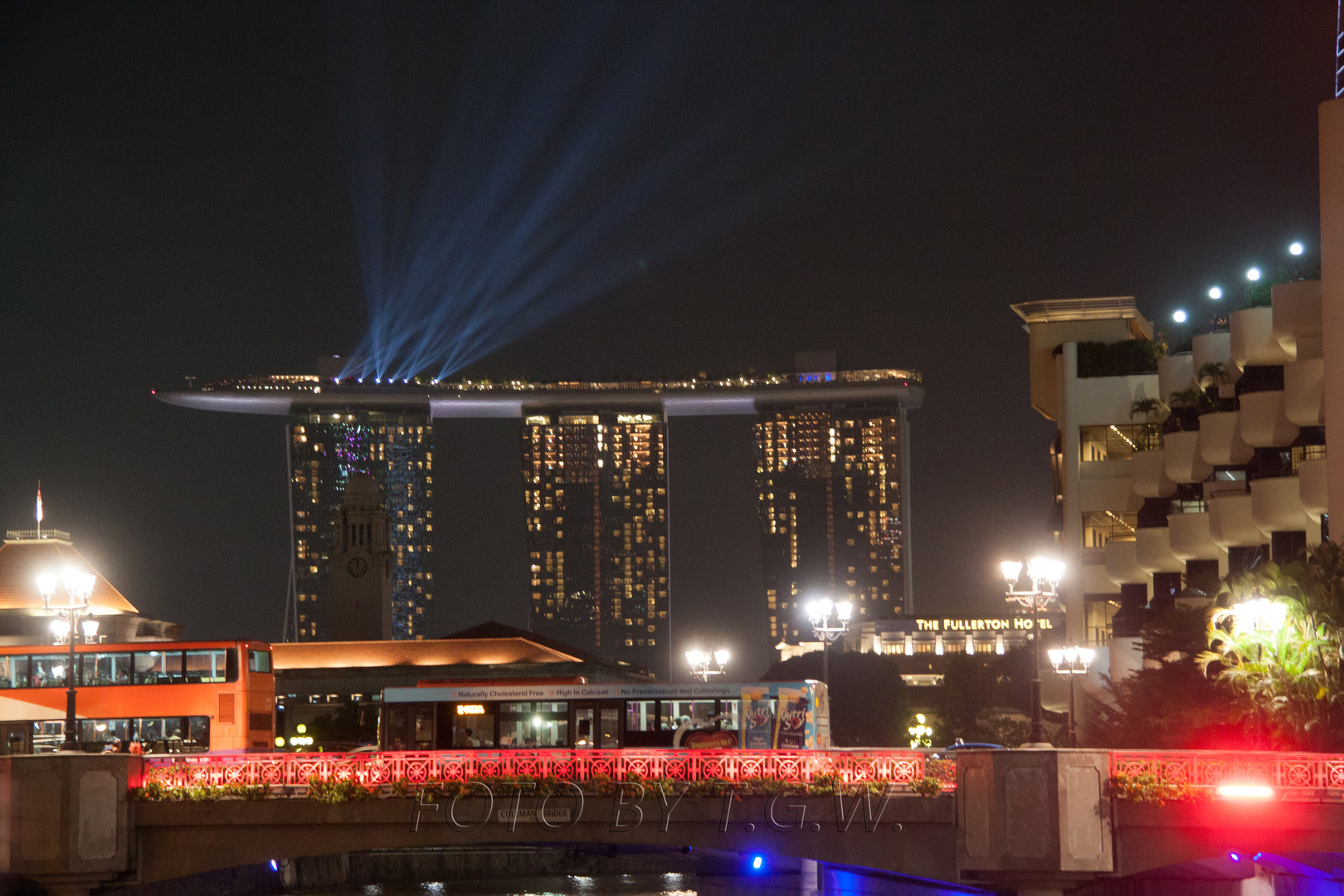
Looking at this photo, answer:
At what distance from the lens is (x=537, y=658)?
113 meters

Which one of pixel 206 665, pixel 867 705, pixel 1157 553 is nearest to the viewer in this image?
pixel 206 665

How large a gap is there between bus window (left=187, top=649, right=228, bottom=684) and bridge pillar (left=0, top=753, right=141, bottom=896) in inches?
519

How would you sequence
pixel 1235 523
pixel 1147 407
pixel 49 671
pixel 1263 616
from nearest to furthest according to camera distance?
1. pixel 1263 616
2. pixel 49 671
3. pixel 1235 523
4. pixel 1147 407

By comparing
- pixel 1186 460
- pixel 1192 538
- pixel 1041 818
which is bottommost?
pixel 1041 818

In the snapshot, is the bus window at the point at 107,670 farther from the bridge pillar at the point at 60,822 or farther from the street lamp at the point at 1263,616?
the street lamp at the point at 1263,616

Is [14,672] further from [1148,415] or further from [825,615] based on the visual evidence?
[1148,415]

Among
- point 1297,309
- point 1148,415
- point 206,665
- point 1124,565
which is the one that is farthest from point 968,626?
point 206,665

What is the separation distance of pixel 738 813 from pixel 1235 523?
35.7 meters

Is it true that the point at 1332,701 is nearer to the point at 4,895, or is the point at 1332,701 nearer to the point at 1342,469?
the point at 1342,469

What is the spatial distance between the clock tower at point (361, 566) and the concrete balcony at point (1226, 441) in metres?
77.4

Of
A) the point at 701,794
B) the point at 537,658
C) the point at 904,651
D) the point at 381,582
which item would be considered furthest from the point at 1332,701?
the point at 904,651

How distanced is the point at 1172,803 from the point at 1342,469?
21059mm

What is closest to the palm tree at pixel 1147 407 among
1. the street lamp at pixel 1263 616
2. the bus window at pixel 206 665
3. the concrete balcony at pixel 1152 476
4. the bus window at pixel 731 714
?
the concrete balcony at pixel 1152 476

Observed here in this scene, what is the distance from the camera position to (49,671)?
43.0 meters
